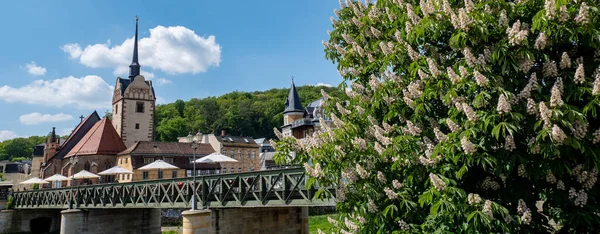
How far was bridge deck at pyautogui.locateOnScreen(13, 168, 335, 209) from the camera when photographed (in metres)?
13.8

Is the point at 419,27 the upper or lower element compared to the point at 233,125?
lower

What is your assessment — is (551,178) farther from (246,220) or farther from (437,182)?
(246,220)

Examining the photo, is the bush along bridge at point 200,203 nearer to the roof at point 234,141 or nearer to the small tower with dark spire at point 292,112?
the roof at point 234,141

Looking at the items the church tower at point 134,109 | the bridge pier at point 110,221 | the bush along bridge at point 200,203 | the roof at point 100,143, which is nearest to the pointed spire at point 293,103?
the church tower at point 134,109

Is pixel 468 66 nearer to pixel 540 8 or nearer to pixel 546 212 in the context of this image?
pixel 540 8

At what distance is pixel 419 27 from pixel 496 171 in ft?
8.03

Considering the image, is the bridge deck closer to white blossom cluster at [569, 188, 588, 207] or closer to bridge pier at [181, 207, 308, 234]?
bridge pier at [181, 207, 308, 234]

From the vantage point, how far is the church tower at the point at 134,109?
2363 inches

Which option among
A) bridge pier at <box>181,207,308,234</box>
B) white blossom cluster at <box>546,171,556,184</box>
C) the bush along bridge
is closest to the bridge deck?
the bush along bridge

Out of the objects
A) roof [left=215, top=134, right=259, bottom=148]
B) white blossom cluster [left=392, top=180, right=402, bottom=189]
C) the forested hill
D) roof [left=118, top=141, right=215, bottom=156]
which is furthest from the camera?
the forested hill

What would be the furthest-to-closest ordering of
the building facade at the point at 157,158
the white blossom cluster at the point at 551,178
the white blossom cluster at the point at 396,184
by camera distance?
the building facade at the point at 157,158 → the white blossom cluster at the point at 396,184 → the white blossom cluster at the point at 551,178

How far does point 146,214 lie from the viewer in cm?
2844

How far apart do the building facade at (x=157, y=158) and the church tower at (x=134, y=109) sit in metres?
9.76

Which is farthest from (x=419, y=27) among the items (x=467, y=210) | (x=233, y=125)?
(x=233, y=125)
